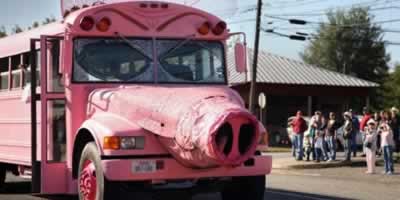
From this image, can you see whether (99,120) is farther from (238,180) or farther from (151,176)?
(238,180)

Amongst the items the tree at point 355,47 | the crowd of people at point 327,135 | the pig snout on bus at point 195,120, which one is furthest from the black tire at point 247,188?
the tree at point 355,47

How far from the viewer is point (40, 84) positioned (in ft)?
33.2

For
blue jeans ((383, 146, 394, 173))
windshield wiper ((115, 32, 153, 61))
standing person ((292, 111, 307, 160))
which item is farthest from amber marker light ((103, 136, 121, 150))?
standing person ((292, 111, 307, 160))

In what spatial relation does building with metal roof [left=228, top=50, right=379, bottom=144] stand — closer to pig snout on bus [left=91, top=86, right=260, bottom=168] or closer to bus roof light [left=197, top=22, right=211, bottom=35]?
bus roof light [left=197, top=22, right=211, bottom=35]

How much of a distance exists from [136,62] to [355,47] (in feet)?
252

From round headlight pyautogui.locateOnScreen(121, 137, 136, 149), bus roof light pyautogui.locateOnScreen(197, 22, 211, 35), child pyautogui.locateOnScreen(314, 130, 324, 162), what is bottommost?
child pyautogui.locateOnScreen(314, 130, 324, 162)

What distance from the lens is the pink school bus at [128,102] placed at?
8359 millimetres

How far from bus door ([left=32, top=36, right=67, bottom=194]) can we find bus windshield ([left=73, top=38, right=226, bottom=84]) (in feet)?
1.23

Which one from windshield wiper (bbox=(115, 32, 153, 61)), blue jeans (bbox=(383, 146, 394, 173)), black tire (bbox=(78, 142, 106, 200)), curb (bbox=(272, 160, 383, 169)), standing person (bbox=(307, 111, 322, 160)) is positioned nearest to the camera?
black tire (bbox=(78, 142, 106, 200))

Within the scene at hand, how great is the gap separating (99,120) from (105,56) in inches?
44.2

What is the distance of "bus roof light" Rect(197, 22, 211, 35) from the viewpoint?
33.0ft

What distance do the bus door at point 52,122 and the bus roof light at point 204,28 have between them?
1.76 metres

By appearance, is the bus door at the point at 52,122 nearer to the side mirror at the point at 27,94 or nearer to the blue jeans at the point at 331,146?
the side mirror at the point at 27,94

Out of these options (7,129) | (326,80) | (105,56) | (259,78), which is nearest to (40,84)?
(105,56)
